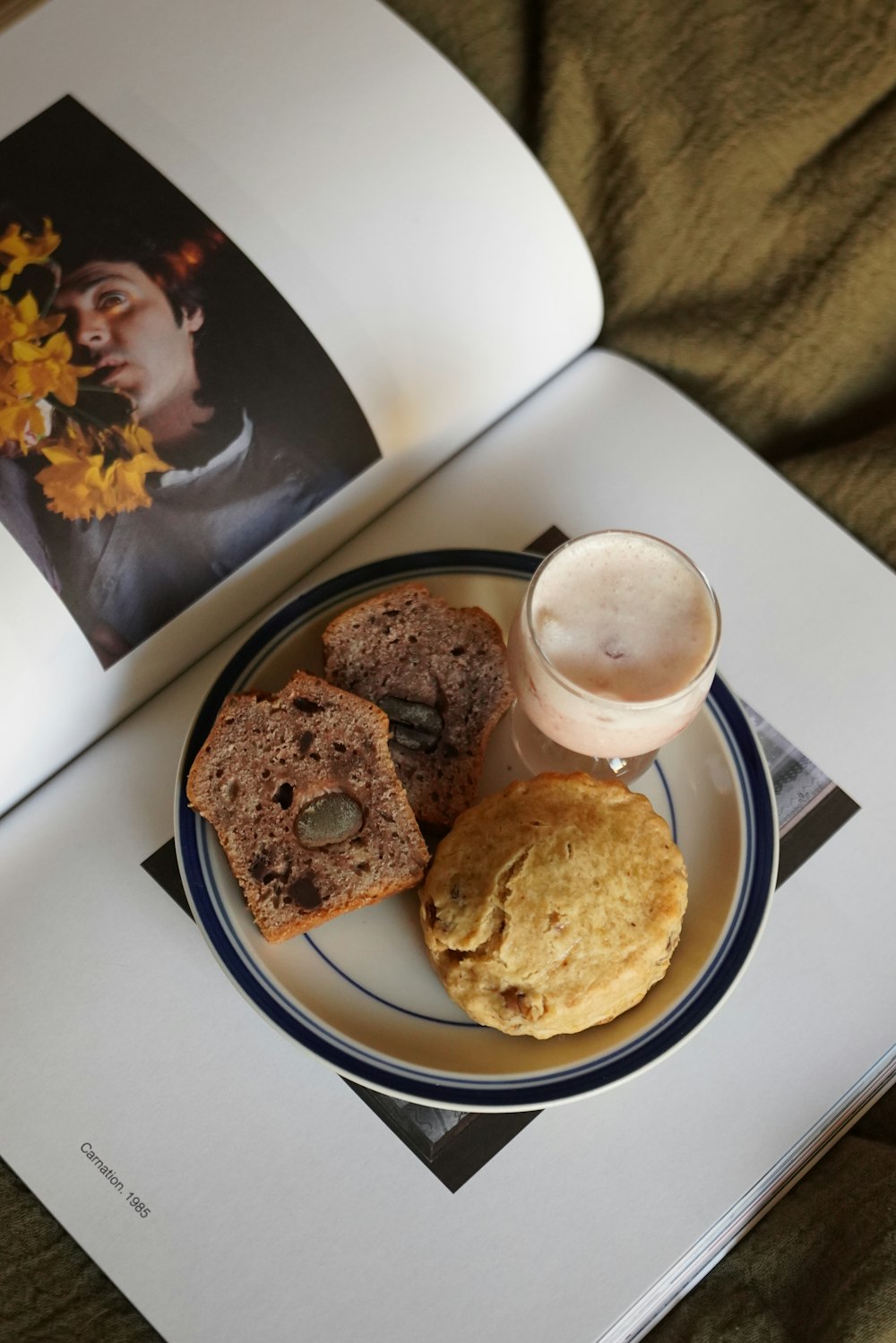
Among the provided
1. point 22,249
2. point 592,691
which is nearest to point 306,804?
point 592,691

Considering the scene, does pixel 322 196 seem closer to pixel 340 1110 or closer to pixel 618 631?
pixel 618 631

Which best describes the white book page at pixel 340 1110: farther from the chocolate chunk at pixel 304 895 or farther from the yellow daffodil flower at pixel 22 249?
the yellow daffodil flower at pixel 22 249

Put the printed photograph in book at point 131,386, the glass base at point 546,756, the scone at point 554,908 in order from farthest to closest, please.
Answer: the glass base at point 546,756
the printed photograph in book at point 131,386
the scone at point 554,908

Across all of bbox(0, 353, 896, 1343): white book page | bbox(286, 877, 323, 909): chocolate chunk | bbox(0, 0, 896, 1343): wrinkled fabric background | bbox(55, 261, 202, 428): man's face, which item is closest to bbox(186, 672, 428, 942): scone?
bbox(286, 877, 323, 909): chocolate chunk

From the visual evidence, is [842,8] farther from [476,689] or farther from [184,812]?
[184,812]

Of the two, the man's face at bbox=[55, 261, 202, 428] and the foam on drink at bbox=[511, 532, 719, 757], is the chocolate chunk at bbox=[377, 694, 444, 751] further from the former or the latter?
the man's face at bbox=[55, 261, 202, 428]

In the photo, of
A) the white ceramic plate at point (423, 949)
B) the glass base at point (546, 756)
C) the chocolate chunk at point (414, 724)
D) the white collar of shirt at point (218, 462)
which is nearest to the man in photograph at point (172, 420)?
the white collar of shirt at point (218, 462)
